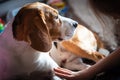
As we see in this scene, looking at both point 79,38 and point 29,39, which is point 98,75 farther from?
point 79,38

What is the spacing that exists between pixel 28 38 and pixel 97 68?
1.32 ft

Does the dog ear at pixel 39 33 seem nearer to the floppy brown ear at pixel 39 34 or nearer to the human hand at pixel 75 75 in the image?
the floppy brown ear at pixel 39 34

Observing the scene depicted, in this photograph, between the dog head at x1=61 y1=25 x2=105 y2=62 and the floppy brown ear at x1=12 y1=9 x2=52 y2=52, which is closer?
the floppy brown ear at x1=12 y1=9 x2=52 y2=52

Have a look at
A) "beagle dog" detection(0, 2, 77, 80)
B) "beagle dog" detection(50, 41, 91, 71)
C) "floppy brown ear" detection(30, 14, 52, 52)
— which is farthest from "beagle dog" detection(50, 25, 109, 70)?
"floppy brown ear" detection(30, 14, 52, 52)

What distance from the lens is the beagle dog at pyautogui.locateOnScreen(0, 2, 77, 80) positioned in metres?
1.38

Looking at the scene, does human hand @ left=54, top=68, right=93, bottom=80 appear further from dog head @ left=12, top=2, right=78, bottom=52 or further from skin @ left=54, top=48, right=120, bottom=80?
dog head @ left=12, top=2, right=78, bottom=52

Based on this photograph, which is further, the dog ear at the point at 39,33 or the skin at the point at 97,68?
the dog ear at the point at 39,33

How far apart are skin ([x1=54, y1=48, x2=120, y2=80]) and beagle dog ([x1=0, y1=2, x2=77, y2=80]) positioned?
0.17m

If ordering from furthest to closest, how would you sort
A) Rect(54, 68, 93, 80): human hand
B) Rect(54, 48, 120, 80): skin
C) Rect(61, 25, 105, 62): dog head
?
Rect(61, 25, 105, 62): dog head
Rect(54, 68, 93, 80): human hand
Rect(54, 48, 120, 80): skin

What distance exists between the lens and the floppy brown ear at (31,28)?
1377 millimetres

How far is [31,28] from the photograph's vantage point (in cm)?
137

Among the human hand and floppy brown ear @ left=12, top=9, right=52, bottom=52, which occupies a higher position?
floppy brown ear @ left=12, top=9, right=52, bottom=52

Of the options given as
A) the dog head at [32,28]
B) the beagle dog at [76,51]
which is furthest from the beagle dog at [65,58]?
the dog head at [32,28]

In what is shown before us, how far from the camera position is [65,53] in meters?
1.91
